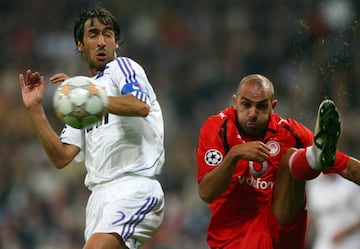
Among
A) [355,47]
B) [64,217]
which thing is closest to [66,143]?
[355,47]

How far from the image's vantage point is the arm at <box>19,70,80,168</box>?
5.88m

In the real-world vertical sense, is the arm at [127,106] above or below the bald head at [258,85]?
below

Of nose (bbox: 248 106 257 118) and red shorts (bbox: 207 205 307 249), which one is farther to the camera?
red shorts (bbox: 207 205 307 249)

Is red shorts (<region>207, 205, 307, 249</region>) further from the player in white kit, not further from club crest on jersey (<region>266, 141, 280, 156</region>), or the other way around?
the player in white kit

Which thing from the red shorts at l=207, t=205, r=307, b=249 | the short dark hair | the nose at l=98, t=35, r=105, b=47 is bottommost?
the red shorts at l=207, t=205, r=307, b=249

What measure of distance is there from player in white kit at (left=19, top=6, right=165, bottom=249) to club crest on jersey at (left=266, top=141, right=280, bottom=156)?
2.30 ft

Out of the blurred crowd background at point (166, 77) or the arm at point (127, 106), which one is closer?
the arm at point (127, 106)

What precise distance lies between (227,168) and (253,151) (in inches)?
9.0

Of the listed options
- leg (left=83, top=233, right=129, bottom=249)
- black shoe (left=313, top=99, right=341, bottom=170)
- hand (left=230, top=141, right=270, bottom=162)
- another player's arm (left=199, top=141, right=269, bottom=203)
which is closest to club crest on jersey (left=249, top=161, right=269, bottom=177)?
another player's arm (left=199, top=141, right=269, bottom=203)

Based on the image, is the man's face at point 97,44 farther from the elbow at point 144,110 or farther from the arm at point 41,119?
the elbow at point 144,110

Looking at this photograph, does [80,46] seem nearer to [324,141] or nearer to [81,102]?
[81,102]

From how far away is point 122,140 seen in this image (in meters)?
5.83

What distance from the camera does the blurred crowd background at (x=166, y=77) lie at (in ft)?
38.3

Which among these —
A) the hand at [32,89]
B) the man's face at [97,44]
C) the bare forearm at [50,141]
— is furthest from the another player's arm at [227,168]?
the hand at [32,89]
